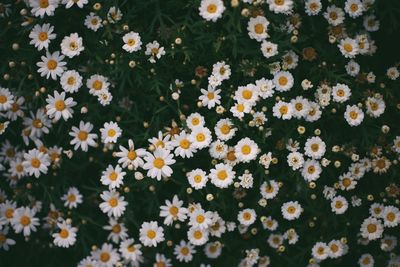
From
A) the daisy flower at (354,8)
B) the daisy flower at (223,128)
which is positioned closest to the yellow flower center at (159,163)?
the daisy flower at (223,128)

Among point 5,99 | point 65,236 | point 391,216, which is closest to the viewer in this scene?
point 5,99

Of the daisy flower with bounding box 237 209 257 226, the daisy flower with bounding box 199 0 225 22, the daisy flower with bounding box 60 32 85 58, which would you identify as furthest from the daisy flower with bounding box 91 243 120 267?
the daisy flower with bounding box 199 0 225 22

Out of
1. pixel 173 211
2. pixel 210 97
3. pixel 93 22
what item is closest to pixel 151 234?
pixel 173 211

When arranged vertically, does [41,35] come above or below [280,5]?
above

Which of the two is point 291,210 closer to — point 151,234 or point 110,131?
point 151,234

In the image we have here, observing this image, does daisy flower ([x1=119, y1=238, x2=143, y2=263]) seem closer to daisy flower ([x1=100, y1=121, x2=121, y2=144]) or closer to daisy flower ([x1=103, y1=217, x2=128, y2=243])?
daisy flower ([x1=103, y1=217, x2=128, y2=243])

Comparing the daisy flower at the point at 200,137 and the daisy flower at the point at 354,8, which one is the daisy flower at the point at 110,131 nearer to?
the daisy flower at the point at 200,137

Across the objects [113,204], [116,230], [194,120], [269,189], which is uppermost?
[194,120]
